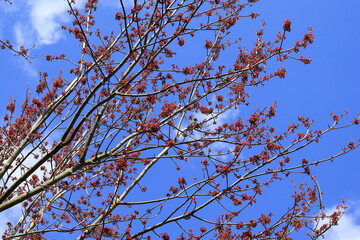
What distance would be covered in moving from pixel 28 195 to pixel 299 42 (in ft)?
15.7

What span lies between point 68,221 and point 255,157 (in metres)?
4.22

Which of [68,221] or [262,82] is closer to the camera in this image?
[262,82]

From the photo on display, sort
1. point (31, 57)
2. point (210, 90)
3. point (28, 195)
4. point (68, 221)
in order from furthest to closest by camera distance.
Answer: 1. point (68, 221)
2. point (31, 57)
3. point (210, 90)
4. point (28, 195)

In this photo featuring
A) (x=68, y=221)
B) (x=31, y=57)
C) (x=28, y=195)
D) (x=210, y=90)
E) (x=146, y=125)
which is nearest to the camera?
(x=146, y=125)

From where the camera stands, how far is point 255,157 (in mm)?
6613

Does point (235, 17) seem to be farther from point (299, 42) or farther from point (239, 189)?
point (239, 189)

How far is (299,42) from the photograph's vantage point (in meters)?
6.09

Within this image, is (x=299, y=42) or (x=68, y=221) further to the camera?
(x=68, y=221)

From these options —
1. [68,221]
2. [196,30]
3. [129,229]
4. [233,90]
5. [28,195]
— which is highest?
[233,90]

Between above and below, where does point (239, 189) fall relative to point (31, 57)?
below

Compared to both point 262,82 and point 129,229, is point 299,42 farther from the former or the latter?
point 129,229

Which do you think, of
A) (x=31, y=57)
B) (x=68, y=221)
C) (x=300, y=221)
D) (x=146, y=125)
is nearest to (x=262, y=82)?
(x=146, y=125)

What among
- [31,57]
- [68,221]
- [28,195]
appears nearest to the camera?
[28,195]

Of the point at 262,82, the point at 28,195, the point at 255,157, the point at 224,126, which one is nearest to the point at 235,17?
the point at 262,82
